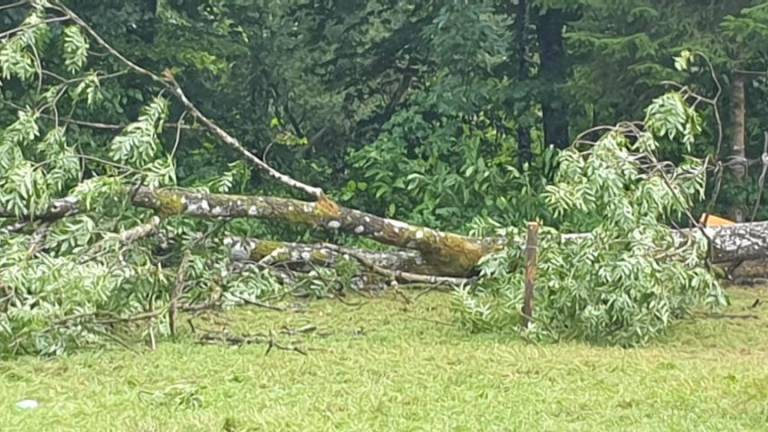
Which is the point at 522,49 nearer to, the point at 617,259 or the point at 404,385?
the point at 617,259

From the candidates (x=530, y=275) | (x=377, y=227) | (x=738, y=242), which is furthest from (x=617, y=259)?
(x=377, y=227)

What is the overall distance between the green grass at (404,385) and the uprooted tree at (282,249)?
249mm

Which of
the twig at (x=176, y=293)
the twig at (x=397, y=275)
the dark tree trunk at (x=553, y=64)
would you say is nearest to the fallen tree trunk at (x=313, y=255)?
the twig at (x=397, y=275)

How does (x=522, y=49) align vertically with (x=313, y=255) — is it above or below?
above

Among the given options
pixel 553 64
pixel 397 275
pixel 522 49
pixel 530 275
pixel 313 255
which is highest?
pixel 522 49

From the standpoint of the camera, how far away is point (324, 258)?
21.5ft

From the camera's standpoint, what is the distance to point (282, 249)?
6.56 meters

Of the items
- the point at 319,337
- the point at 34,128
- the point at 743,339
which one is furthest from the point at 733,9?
the point at 34,128

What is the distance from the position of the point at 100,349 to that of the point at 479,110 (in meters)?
5.71

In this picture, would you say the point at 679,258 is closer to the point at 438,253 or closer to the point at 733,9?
the point at 438,253

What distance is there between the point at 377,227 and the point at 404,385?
8.12 ft

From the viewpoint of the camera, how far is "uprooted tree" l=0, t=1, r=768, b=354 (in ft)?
16.5

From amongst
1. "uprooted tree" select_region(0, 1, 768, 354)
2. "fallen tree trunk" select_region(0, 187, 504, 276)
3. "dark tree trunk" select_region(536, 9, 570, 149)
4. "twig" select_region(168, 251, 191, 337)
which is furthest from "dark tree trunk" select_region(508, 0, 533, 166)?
"twig" select_region(168, 251, 191, 337)

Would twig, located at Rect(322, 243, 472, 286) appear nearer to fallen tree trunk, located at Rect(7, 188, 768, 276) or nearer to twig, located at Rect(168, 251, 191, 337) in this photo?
fallen tree trunk, located at Rect(7, 188, 768, 276)
